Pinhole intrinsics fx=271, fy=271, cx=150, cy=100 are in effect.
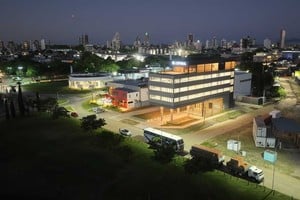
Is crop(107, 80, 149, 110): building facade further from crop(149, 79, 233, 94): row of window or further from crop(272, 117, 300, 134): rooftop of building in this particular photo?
crop(272, 117, 300, 134): rooftop of building

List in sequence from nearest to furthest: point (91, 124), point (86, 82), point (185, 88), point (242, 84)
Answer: point (91, 124) < point (185, 88) < point (242, 84) < point (86, 82)

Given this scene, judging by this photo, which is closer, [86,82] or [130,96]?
[130,96]

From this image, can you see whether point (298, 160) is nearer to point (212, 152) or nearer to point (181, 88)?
point (212, 152)

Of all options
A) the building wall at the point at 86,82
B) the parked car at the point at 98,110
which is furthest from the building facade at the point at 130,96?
the building wall at the point at 86,82

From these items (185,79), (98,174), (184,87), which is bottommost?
(98,174)

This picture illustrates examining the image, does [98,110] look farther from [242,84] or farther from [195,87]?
[242,84]

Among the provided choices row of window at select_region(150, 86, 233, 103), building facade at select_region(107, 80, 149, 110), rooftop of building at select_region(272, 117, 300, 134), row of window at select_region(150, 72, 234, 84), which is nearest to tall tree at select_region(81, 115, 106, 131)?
row of window at select_region(150, 86, 233, 103)

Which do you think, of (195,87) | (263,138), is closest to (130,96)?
(195,87)

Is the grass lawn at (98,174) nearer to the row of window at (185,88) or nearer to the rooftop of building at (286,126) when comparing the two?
the row of window at (185,88)
